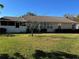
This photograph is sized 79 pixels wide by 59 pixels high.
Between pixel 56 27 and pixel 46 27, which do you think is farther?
pixel 56 27

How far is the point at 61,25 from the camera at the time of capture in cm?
5019

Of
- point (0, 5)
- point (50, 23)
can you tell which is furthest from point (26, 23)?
point (0, 5)

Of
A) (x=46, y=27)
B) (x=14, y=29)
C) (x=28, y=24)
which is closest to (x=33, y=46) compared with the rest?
(x=28, y=24)

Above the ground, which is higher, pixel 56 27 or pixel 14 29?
pixel 56 27

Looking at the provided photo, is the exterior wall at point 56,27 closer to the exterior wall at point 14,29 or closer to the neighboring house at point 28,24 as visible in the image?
the neighboring house at point 28,24

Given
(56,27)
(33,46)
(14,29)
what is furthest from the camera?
(56,27)

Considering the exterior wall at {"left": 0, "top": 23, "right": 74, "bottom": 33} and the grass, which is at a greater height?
the exterior wall at {"left": 0, "top": 23, "right": 74, "bottom": 33}

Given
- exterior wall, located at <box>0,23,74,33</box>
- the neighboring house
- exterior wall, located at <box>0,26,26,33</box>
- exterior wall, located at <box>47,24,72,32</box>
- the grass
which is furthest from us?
exterior wall, located at <box>47,24,72,32</box>

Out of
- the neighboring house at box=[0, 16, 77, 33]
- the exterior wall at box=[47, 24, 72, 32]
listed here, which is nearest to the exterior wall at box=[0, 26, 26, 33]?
the neighboring house at box=[0, 16, 77, 33]

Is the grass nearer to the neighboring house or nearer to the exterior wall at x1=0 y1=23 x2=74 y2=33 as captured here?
the neighboring house

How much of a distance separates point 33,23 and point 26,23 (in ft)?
18.0

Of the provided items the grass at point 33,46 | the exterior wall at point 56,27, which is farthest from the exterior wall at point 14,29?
the grass at point 33,46

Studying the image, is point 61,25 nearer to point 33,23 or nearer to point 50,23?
point 50,23

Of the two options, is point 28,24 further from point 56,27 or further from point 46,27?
point 56,27
